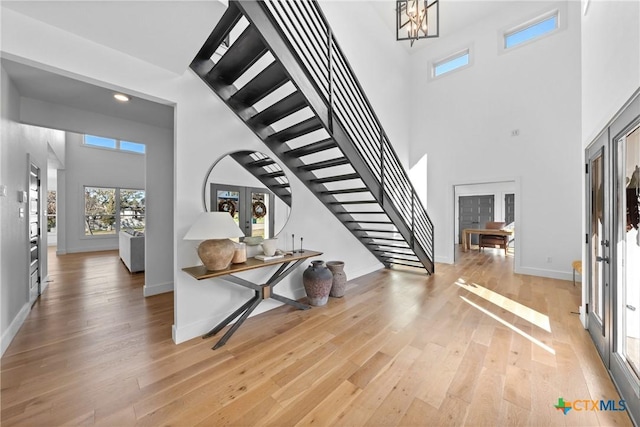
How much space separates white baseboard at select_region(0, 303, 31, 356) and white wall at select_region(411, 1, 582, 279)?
271 inches

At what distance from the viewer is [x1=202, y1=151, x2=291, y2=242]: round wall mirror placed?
2582 mm

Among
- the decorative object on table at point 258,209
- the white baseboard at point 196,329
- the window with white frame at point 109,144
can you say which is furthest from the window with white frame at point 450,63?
the window with white frame at point 109,144

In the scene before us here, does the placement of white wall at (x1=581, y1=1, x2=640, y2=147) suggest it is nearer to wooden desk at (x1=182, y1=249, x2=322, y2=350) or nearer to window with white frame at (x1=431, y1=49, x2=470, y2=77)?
wooden desk at (x1=182, y1=249, x2=322, y2=350)

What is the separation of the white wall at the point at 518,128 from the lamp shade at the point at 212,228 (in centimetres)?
527

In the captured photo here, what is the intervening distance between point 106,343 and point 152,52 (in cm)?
265

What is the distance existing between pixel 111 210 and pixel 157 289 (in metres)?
6.42

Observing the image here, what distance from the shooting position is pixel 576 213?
4359 mm

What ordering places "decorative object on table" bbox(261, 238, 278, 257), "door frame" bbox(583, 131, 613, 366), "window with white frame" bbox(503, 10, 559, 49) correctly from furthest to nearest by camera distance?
1. "window with white frame" bbox(503, 10, 559, 49)
2. "decorative object on table" bbox(261, 238, 278, 257)
3. "door frame" bbox(583, 131, 613, 366)

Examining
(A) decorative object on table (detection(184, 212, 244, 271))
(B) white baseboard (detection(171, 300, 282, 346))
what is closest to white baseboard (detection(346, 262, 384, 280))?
(B) white baseboard (detection(171, 300, 282, 346))

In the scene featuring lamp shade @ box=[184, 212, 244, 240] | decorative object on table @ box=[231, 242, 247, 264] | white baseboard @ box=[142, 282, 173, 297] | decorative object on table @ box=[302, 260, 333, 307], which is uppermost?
lamp shade @ box=[184, 212, 244, 240]

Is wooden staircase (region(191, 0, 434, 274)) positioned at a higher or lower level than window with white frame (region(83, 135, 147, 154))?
lower

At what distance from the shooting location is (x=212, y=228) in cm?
210

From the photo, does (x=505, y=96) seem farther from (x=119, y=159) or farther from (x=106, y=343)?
(x=119, y=159)

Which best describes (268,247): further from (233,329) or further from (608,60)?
(608,60)
